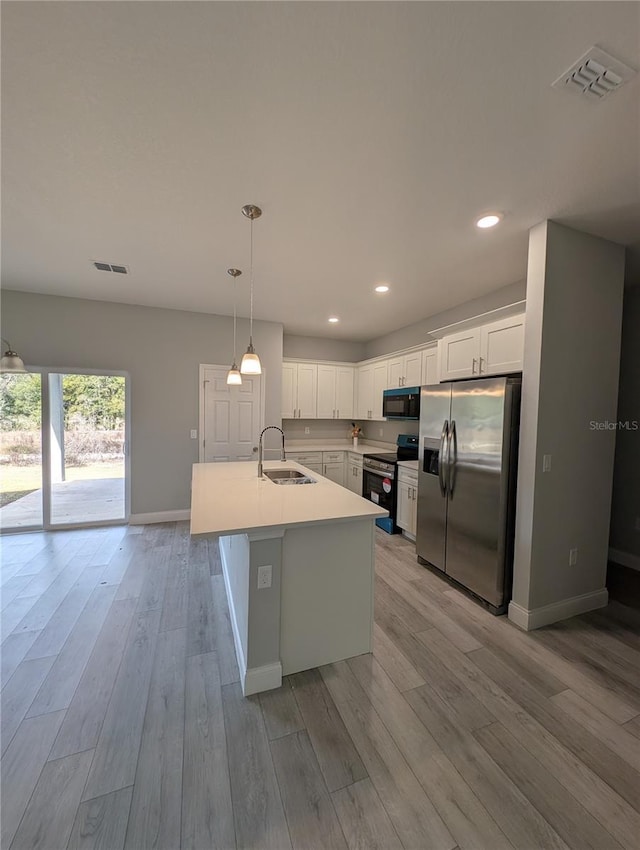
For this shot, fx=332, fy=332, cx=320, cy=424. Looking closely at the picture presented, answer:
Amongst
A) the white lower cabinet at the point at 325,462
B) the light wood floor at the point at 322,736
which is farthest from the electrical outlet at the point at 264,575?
the white lower cabinet at the point at 325,462

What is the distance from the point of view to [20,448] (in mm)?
3902

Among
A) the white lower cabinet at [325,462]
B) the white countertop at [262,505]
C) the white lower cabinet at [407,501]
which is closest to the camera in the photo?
the white countertop at [262,505]

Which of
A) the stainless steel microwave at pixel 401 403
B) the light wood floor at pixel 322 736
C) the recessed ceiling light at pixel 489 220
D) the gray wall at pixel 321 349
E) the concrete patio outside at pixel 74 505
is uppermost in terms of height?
the recessed ceiling light at pixel 489 220

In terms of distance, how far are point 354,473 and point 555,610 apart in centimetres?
296

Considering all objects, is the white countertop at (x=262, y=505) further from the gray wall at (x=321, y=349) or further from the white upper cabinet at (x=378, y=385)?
the gray wall at (x=321, y=349)

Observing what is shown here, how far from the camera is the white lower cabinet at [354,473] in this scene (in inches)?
193

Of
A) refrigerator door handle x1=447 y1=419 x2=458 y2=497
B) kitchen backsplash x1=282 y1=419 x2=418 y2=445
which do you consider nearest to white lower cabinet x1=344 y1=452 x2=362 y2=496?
kitchen backsplash x1=282 y1=419 x2=418 y2=445

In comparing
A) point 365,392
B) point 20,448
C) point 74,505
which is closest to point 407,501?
point 365,392

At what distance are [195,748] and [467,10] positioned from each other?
117 inches

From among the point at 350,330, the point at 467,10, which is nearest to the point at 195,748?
the point at 467,10

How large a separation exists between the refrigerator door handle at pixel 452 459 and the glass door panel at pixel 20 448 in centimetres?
457

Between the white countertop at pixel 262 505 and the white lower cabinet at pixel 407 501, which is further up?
the white countertop at pixel 262 505

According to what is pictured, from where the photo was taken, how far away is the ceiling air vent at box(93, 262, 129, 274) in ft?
9.96

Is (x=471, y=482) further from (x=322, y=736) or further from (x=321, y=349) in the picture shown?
(x=321, y=349)
